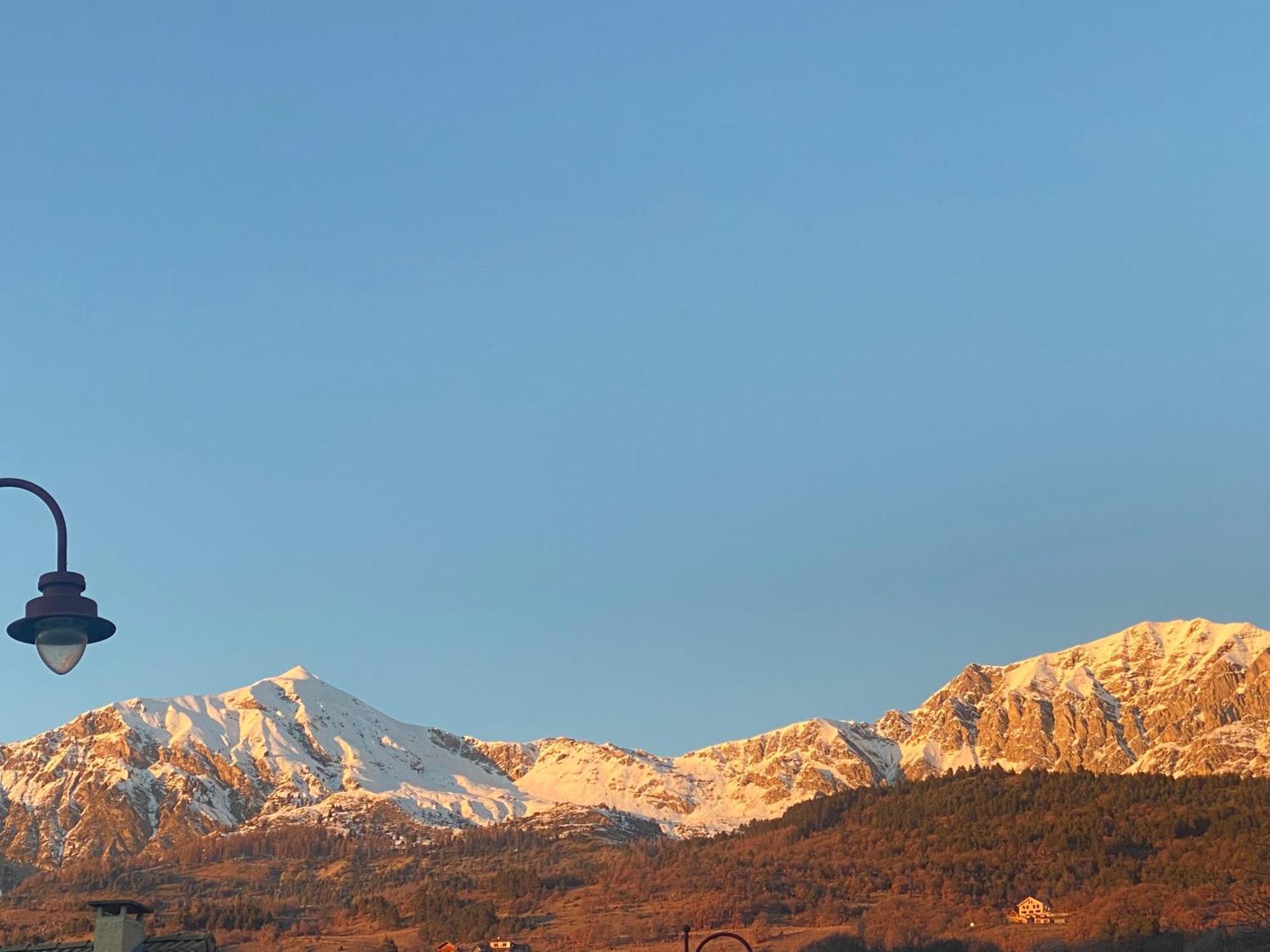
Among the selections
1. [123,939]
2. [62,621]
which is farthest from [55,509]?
[123,939]

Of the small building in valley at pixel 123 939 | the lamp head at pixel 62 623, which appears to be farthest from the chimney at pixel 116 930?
the lamp head at pixel 62 623

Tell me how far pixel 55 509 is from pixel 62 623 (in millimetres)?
2512

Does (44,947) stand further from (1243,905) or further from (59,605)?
(1243,905)

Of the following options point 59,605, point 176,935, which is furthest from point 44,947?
point 59,605

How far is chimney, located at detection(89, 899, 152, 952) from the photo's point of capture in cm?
5309

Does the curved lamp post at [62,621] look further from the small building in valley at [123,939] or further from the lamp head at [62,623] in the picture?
the small building in valley at [123,939]

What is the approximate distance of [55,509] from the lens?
87.5 feet

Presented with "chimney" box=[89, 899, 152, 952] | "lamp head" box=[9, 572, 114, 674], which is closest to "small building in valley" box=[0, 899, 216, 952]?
"chimney" box=[89, 899, 152, 952]

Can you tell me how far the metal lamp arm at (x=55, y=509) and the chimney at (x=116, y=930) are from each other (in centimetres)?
2890

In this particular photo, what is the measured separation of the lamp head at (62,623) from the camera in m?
28.1

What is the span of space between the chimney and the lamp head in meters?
27.8

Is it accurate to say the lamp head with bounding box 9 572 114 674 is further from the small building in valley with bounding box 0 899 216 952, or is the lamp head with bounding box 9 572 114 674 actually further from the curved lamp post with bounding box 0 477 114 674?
the small building in valley with bounding box 0 899 216 952

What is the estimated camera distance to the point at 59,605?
28.1 m

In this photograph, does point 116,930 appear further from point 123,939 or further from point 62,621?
point 62,621
